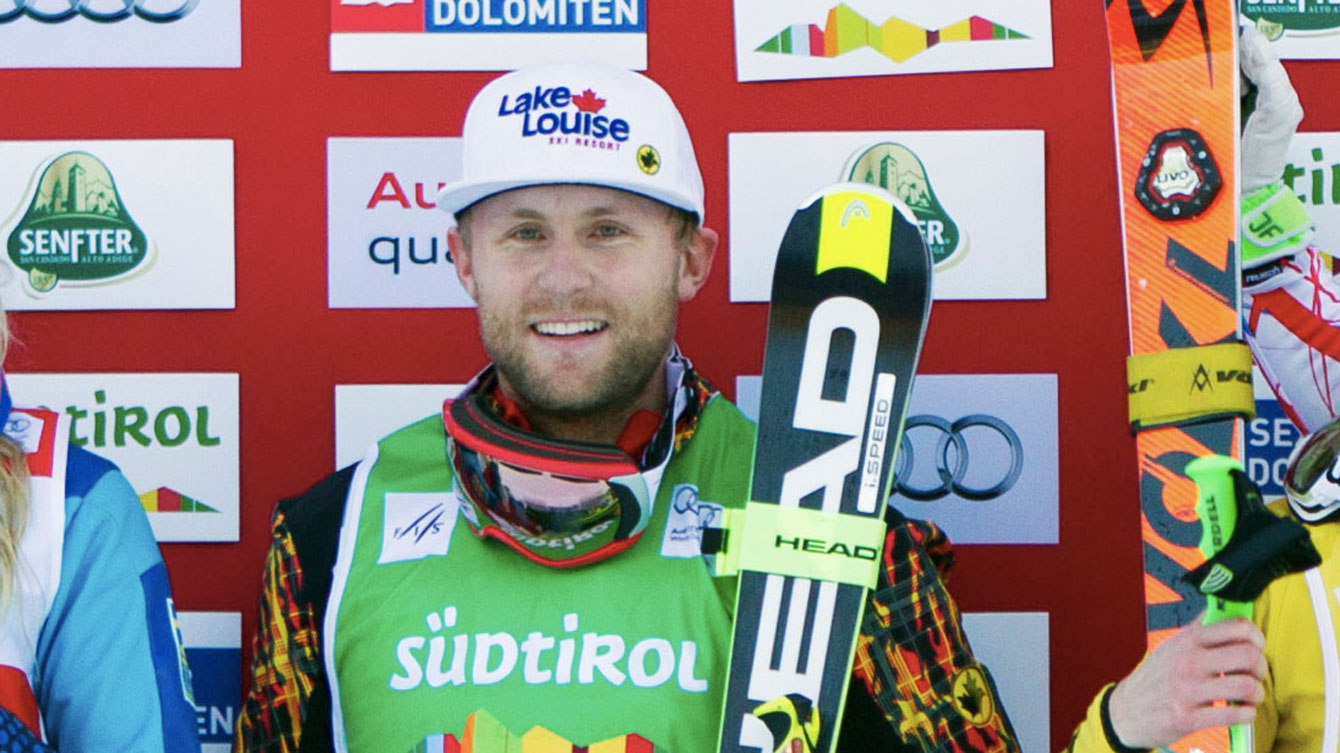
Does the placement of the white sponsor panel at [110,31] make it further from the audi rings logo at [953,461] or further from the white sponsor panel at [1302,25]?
the white sponsor panel at [1302,25]

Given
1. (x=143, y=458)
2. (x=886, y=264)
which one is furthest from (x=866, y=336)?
(x=143, y=458)

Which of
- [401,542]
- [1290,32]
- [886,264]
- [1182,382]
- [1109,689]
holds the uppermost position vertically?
[1290,32]

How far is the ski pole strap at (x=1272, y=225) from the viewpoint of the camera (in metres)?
2.29

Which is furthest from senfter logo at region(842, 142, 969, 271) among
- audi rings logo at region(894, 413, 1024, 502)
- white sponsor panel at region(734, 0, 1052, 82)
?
audi rings logo at region(894, 413, 1024, 502)

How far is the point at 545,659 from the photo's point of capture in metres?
2.01

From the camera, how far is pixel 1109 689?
6.39 ft

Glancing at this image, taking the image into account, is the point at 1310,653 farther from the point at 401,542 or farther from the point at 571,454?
the point at 401,542

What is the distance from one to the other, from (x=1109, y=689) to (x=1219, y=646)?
0.55 feet

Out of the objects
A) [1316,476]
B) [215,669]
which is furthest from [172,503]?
[1316,476]

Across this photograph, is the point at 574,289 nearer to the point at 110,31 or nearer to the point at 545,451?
the point at 545,451

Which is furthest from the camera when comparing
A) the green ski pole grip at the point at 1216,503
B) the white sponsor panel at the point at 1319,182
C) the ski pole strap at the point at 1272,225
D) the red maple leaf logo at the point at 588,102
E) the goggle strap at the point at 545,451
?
the white sponsor panel at the point at 1319,182

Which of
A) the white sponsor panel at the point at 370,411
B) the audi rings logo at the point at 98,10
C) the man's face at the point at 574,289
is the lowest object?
the white sponsor panel at the point at 370,411

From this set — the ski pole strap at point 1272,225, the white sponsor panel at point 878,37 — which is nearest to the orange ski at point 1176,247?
the ski pole strap at point 1272,225

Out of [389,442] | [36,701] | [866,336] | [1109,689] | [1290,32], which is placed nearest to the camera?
[36,701]
